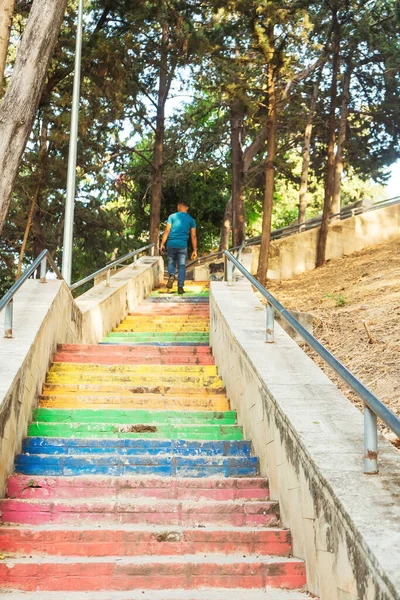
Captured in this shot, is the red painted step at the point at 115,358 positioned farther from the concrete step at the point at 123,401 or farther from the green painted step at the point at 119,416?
the green painted step at the point at 119,416

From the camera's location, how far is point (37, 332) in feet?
22.3

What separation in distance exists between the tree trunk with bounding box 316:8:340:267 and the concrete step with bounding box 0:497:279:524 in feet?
58.9

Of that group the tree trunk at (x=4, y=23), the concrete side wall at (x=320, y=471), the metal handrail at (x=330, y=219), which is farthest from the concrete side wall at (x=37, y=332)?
the metal handrail at (x=330, y=219)

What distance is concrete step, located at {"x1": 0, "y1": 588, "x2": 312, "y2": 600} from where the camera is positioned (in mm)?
3912

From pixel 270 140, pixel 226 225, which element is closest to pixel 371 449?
pixel 270 140

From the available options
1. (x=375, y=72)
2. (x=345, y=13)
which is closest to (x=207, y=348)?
(x=345, y=13)

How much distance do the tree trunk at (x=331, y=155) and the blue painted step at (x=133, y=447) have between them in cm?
1701

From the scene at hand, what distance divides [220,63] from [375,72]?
9343mm

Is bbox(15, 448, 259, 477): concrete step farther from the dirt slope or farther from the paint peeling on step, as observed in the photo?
the dirt slope

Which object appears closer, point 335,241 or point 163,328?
point 163,328

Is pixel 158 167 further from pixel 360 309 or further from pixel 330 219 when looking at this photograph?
pixel 360 309

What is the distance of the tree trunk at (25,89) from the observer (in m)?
9.48

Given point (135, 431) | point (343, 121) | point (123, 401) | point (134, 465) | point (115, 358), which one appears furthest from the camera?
point (343, 121)

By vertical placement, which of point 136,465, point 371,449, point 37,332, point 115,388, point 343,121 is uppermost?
point 343,121
